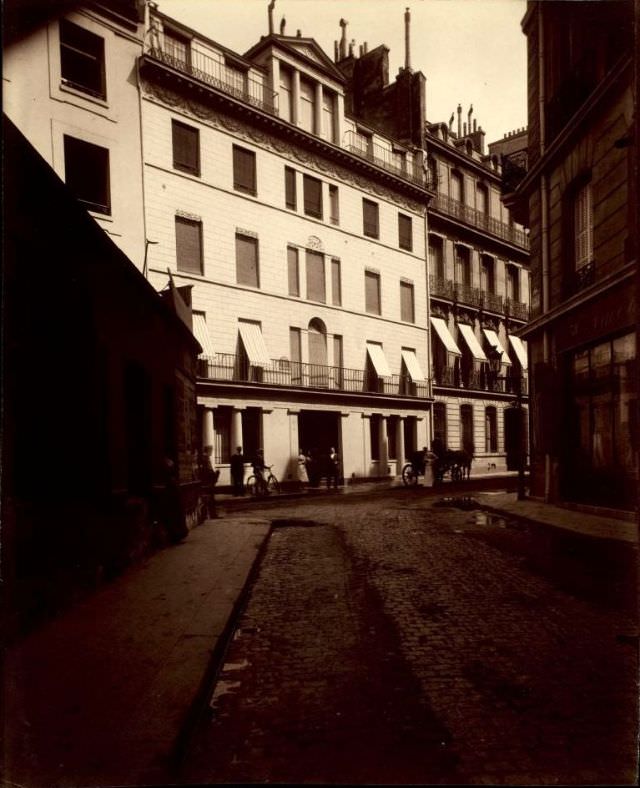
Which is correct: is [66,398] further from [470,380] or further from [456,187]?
[456,187]

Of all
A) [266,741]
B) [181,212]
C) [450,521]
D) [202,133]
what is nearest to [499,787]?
[266,741]

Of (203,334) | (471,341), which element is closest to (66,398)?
(203,334)

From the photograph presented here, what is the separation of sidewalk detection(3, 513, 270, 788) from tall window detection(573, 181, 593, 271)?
29.6 ft

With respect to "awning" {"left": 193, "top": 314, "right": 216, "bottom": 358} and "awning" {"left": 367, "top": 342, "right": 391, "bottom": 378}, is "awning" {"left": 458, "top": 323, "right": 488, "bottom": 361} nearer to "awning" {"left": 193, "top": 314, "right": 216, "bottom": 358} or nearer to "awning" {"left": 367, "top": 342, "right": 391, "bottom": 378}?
"awning" {"left": 367, "top": 342, "right": 391, "bottom": 378}

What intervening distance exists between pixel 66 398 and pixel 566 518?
8.77 m

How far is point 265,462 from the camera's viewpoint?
23.4 m

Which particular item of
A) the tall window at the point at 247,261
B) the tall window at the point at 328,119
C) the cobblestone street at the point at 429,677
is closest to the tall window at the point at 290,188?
the tall window at the point at 328,119

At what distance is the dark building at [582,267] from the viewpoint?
30.7ft

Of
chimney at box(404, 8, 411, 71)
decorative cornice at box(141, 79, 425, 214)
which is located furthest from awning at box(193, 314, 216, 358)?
chimney at box(404, 8, 411, 71)

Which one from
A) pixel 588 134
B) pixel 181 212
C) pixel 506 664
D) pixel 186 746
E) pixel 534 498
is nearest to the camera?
pixel 186 746

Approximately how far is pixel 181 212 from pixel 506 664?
19526 millimetres

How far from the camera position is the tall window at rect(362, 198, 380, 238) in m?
28.4

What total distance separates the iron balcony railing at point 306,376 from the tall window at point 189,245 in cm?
306

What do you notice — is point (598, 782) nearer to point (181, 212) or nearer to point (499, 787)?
point (499, 787)
